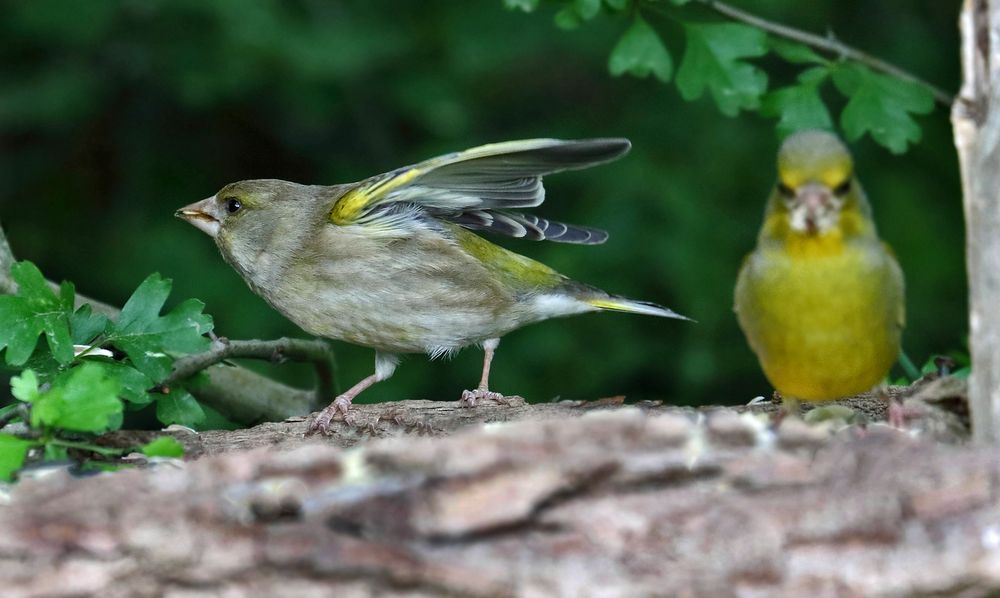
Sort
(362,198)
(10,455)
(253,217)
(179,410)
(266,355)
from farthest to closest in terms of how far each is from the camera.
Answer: (253,217) → (362,198) → (266,355) → (179,410) → (10,455)

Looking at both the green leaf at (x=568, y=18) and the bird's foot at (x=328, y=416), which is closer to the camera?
the bird's foot at (x=328, y=416)

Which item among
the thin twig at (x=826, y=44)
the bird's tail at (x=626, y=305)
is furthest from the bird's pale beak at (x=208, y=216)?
the thin twig at (x=826, y=44)

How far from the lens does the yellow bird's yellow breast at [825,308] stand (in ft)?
10.4

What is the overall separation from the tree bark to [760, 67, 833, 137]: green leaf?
1.54 metres

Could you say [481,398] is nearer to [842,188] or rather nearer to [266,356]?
[266,356]

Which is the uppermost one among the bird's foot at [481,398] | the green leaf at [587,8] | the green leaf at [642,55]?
the green leaf at [587,8]

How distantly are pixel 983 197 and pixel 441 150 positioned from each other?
4.63 m

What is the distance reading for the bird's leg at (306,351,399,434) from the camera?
4.21m

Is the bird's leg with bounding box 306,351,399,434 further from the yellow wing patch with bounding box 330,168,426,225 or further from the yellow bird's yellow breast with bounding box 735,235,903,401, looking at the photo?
the yellow bird's yellow breast with bounding box 735,235,903,401

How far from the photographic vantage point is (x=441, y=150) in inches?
282

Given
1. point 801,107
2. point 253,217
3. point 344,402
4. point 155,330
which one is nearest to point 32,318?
Answer: point 155,330

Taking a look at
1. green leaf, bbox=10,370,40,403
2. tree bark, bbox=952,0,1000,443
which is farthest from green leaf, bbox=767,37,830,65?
green leaf, bbox=10,370,40,403

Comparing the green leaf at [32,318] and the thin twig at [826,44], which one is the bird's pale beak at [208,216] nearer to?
the green leaf at [32,318]

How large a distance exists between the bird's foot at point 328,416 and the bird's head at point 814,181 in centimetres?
173
